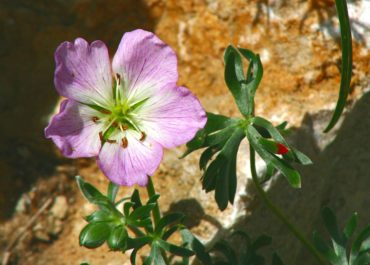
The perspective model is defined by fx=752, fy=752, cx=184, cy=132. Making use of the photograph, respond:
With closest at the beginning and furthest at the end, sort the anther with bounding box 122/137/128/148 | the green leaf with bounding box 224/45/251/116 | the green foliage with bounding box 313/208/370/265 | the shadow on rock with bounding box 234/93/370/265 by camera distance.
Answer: the anther with bounding box 122/137/128/148, the green leaf with bounding box 224/45/251/116, the green foliage with bounding box 313/208/370/265, the shadow on rock with bounding box 234/93/370/265

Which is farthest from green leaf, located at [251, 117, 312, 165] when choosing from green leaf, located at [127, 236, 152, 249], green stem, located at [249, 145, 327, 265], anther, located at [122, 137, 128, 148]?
green leaf, located at [127, 236, 152, 249]

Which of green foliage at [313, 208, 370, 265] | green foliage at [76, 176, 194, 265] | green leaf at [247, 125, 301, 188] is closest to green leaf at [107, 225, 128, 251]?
green foliage at [76, 176, 194, 265]

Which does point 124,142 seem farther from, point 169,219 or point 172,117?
point 169,219

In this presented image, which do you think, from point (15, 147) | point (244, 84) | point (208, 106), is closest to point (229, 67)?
point (244, 84)

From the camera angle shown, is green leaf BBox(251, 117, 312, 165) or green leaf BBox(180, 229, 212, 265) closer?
green leaf BBox(251, 117, 312, 165)

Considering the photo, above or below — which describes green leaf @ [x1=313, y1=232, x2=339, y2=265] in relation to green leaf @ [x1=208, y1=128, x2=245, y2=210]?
below

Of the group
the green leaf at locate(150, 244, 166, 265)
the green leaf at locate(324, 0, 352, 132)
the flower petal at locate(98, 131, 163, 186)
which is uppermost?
the green leaf at locate(324, 0, 352, 132)

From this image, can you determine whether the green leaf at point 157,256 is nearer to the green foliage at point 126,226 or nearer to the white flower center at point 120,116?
the green foliage at point 126,226

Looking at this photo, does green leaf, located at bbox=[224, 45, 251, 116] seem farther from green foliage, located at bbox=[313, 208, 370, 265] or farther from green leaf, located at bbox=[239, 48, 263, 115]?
green foliage, located at bbox=[313, 208, 370, 265]

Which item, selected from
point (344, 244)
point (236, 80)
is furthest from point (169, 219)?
point (344, 244)

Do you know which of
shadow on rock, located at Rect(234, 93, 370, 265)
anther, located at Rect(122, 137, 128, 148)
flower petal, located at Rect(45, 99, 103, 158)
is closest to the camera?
flower petal, located at Rect(45, 99, 103, 158)
